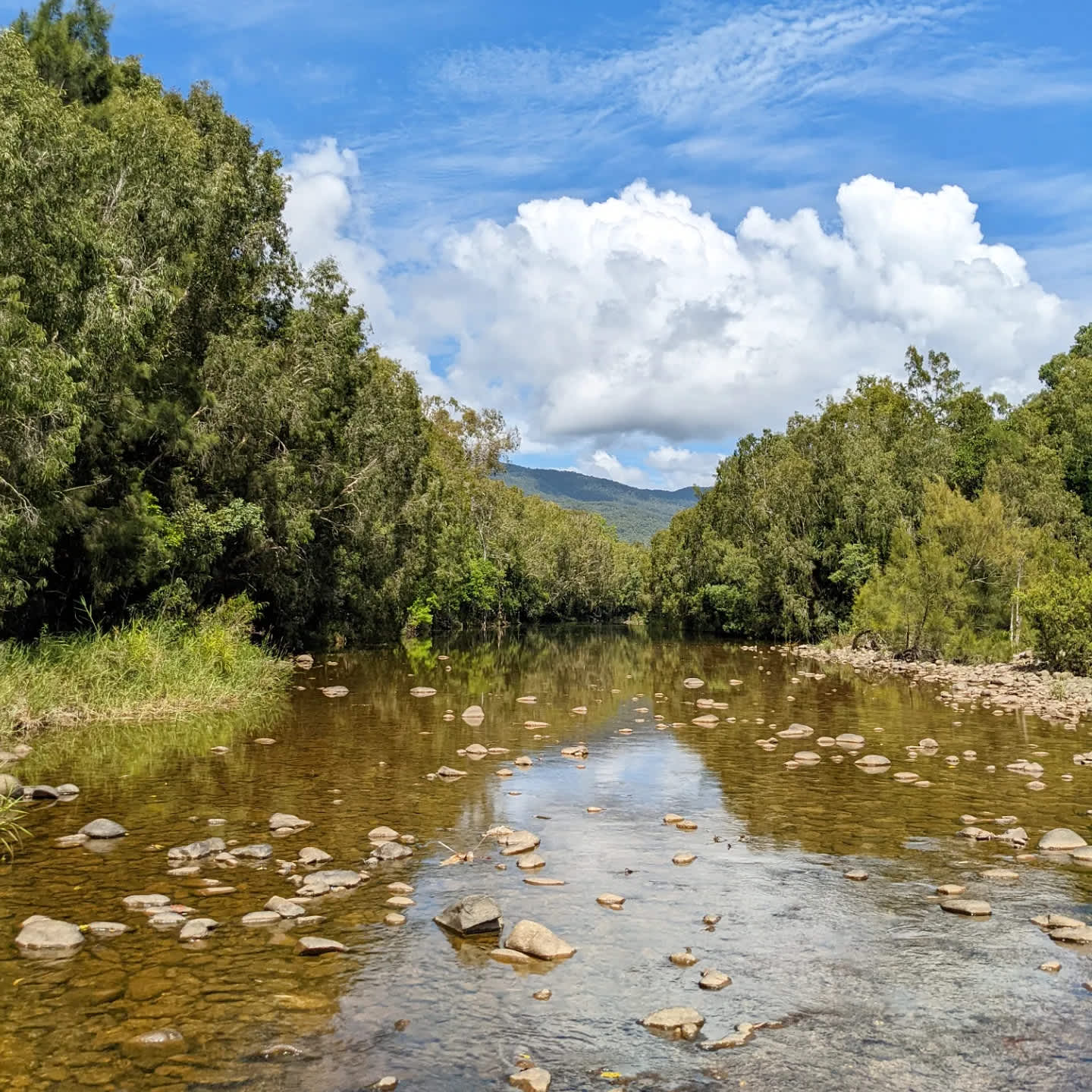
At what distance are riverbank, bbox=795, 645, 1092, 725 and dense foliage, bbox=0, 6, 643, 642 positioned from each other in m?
22.6

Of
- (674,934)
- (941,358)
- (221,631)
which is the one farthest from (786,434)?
(674,934)

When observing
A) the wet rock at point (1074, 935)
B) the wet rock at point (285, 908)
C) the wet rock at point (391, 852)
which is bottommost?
the wet rock at point (391, 852)

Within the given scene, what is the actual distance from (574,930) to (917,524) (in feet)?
167

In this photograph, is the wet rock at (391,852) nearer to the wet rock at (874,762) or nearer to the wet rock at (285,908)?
the wet rock at (285,908)

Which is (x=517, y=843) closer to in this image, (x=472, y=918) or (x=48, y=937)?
(x=472, y=918)

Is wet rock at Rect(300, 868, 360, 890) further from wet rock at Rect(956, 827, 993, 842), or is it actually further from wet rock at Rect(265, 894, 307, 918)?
wet rock at Rect(956, 827, 993, 842)

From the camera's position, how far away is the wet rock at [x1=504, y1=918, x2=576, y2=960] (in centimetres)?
827

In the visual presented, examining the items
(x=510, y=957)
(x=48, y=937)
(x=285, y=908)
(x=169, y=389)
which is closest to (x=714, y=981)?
(x=510, y=957)

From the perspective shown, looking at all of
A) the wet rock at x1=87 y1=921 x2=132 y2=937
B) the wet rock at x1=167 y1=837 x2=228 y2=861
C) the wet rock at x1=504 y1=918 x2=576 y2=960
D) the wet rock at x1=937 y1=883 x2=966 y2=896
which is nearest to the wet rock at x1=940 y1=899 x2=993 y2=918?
the wet rock at x1=937 y1=883 x2=966 y2=896

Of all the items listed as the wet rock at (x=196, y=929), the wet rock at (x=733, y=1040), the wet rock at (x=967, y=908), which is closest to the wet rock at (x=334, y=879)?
the wet rock at (x=196, y=929)

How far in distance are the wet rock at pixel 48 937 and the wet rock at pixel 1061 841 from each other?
35.3 ft

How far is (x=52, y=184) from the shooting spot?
60.8ft

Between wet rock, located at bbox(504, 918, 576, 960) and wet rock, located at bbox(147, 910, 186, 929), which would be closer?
wet rock, located at bbox(504, 918, 576, 960)

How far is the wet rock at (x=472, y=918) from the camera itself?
28.6ft
